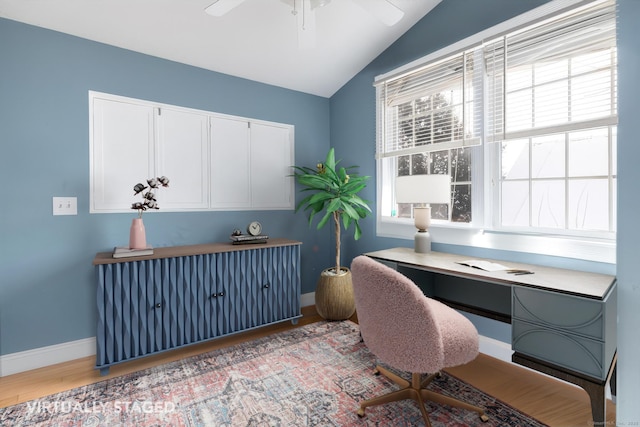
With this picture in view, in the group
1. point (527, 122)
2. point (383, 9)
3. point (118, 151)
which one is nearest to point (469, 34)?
point (527, 122)

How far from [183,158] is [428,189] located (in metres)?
2.11

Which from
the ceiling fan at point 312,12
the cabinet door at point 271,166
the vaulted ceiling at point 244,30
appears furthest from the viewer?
the cabinet door at point 271,166

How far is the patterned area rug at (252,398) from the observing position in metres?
1.72

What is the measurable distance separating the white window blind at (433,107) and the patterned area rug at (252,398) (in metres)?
1.82

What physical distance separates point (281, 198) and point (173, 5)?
6.16 ft

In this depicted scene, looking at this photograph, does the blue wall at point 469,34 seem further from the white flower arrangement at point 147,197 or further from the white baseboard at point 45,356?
the white baseboard at point 45,356

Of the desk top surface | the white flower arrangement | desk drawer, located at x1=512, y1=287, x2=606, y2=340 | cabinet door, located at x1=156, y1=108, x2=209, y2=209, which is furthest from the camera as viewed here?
cabinet door, located at x1=156, y1=108, x2=209, y2=209

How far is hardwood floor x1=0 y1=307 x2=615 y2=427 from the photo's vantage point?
5.81 feet

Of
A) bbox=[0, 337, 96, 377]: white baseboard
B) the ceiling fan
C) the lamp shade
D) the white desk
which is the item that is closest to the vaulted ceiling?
the ceiling fan

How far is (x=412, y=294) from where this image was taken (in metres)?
1.47

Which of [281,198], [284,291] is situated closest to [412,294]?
[284,291]

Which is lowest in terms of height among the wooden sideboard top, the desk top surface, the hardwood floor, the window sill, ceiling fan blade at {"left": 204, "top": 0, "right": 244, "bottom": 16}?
the hardwood floor

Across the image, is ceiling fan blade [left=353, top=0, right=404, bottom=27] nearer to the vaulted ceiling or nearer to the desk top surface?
the vaulted ceiling

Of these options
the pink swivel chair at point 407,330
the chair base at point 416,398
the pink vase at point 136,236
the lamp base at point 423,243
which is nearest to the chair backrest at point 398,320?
the pink swivel chair at point 407,330
